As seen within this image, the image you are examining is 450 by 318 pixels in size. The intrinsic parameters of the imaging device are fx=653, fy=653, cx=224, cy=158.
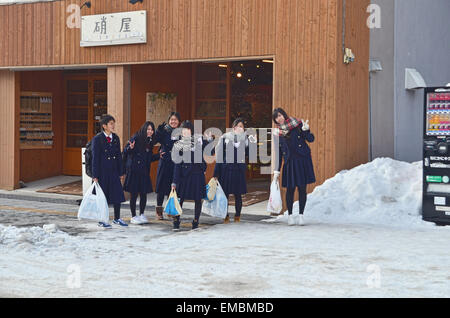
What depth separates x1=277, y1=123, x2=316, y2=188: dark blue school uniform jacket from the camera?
9969 millimetres

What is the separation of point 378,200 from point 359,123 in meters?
2.10

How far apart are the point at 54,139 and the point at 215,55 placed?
6.91 metres

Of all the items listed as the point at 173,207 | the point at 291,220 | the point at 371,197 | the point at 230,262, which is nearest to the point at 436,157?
the point at 371,197

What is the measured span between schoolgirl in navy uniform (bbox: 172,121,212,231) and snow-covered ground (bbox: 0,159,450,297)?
0.53m

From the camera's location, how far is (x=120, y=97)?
543 inches

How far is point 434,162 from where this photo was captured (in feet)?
32.3

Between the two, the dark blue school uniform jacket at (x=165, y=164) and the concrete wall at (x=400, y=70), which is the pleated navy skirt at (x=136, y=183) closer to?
the dark blue school uniform jacket at (x=165, y=164)

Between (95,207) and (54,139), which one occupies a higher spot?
(54,139)

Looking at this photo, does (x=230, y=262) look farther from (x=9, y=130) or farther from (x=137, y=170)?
(x=9, y=130)

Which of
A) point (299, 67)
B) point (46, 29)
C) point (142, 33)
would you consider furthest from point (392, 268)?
point (46, 29)

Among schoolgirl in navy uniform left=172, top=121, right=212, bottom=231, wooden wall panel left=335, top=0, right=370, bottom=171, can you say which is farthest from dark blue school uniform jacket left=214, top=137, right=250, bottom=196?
wooden wall panel left=335, top=0, right=370, bottom=171

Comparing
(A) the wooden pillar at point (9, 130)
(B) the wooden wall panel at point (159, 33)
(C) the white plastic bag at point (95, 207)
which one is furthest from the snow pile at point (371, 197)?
(A) the wooden pillar at point (9, 130)

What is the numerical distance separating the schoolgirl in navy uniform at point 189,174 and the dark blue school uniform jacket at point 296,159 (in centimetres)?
130
